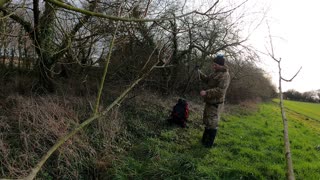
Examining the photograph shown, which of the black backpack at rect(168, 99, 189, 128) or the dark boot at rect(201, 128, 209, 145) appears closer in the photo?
Result: the dark boot at rect(201, 128, 209, 145)

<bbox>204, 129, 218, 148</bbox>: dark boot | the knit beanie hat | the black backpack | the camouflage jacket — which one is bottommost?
<bbox>204, 129, 218, 148</bbox>: dark boot

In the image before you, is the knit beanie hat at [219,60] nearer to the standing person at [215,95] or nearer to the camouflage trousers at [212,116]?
the standing person at [215,95]

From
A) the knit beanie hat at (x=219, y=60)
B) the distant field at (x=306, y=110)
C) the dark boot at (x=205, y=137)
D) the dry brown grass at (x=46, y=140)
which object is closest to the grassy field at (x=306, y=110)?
the distant field at (x=306, y=110)

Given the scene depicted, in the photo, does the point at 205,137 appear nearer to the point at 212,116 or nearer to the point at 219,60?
the point at 212,116

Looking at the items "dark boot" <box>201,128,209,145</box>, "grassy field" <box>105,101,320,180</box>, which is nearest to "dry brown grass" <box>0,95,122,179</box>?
"grassy field" <box>105,101,320,180</box>

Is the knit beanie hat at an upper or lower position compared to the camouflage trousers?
upper

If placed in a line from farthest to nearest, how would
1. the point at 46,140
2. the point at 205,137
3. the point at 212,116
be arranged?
the point at 205,137 → the point at 212,116 → the point at 46,140

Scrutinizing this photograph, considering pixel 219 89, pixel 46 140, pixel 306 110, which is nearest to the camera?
pixel 46 140

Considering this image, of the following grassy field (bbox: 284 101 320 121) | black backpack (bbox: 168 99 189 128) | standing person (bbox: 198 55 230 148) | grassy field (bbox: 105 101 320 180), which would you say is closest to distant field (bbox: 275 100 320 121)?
grassy field (bbox: 284 101 320 121)

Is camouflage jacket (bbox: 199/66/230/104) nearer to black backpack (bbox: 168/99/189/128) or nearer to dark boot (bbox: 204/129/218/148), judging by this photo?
dark boot (bbox: 204/129/218/148)

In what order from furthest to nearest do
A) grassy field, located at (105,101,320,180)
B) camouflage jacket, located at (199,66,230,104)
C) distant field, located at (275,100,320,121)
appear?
distant field, located at (275,100,320,121) < camouflage jacket, located at (199,66,230,104) < grassy field, located at (105,101,320,180)

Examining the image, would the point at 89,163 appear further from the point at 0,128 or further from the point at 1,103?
the point at 1,103

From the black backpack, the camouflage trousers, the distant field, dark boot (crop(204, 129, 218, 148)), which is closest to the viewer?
the camouflage trousers

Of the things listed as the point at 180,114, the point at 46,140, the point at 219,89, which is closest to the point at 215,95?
the point at 219,89
